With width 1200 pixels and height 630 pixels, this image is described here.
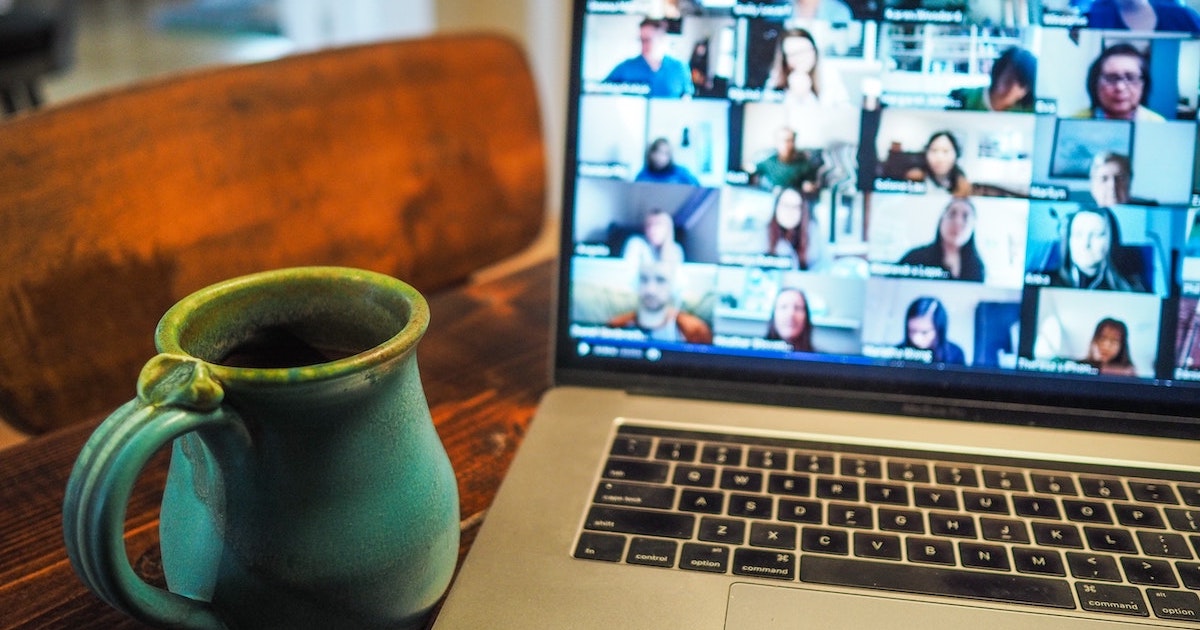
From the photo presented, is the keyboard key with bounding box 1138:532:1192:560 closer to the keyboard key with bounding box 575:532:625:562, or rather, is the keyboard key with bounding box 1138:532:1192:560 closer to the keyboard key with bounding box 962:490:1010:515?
the keyboard key with bounding box 962:490:1010:515

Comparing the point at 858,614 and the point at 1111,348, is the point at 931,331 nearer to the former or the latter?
the point at 1111,348

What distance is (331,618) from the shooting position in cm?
35

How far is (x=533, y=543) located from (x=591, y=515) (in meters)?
0.03

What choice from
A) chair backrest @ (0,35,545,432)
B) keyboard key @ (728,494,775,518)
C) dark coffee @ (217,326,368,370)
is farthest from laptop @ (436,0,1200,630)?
chair backrest @ (0,35,545,432)

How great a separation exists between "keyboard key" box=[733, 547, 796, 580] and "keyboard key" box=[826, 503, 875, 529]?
0.11ft

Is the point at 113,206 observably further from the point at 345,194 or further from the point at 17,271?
the point at 345,194

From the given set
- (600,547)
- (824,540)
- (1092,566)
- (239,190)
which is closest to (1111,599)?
(1092,566)

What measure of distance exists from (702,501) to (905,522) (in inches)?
3.8

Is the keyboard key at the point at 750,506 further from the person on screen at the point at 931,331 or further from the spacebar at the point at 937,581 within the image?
the person on screen at the point at 931,331

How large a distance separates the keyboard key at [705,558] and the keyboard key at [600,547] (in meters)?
0.03

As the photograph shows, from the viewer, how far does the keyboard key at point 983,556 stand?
1.36ft

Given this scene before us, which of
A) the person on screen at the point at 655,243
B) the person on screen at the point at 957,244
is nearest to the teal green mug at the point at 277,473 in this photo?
the person on screen at the point at 655,243

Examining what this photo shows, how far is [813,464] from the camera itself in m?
0.49

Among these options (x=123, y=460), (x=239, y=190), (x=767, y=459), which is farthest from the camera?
(x=239, y=190)
